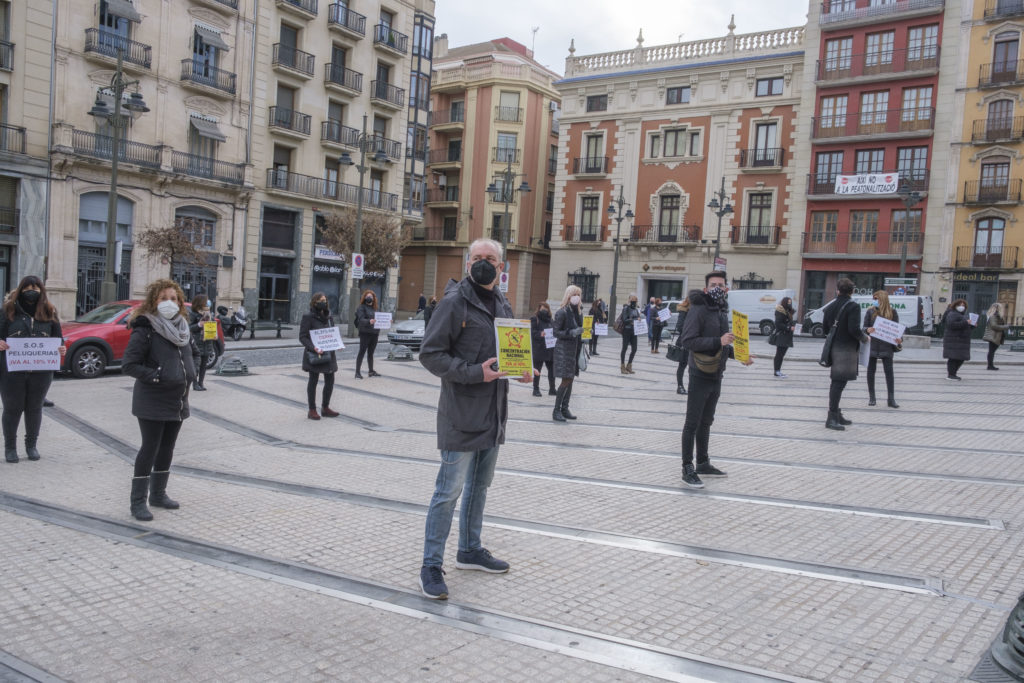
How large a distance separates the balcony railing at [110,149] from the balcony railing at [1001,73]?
3681 cm

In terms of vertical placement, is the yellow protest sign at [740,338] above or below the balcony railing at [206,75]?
below

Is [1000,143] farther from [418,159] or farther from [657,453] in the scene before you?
[657,453]

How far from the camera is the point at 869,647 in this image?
145 inches

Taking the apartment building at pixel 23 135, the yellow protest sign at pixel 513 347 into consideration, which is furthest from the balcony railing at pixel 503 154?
the yellow protest sign at pixel 513 347

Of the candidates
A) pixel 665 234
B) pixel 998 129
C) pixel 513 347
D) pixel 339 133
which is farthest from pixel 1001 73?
pixel 513 347

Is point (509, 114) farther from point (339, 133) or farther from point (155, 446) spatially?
point (155, 446)

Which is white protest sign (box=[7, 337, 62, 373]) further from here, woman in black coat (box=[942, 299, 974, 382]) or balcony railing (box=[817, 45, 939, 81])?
balcony railing (box=[817, 45, 939, 81])

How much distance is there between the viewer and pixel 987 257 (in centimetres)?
3638

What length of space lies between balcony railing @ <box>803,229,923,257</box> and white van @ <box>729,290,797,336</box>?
16.2ft

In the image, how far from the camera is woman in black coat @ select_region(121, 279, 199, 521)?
5.54m

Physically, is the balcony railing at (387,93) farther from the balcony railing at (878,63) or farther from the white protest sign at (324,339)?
the white protest sign at (324,339)

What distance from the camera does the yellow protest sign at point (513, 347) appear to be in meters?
4.25

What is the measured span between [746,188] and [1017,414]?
1267 inches

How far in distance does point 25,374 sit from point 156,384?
9.06 ft
